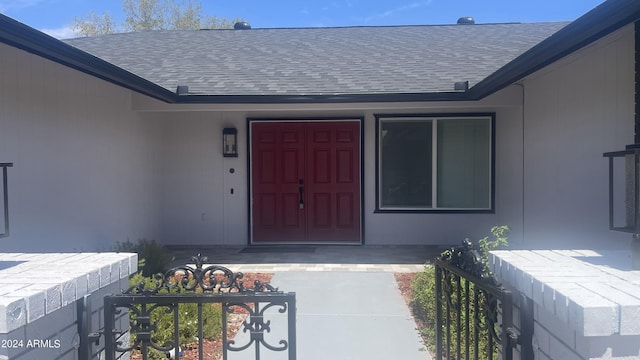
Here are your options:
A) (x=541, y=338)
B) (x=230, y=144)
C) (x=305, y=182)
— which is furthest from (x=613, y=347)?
(x=230, y=144)

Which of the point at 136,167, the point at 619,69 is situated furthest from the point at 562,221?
the point at 136,167

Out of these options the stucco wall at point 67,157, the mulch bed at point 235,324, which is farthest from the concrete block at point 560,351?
the stucco wall at point 67,157

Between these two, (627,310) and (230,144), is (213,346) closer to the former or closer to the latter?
(627,310)

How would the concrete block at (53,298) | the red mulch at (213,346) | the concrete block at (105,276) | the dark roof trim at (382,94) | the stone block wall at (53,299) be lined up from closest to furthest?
the stone block wall at (53,299) < the concrete block at (53,298) < the concrete block at (105,276) < the dark roof trim at (382,94) < the red mulch at (213,346)

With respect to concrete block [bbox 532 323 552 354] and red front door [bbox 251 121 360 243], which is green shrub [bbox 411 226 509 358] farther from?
red front door [bbox 251 121 360 243]

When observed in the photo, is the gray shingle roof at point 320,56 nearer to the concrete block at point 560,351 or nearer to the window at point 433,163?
the window at point 433,163

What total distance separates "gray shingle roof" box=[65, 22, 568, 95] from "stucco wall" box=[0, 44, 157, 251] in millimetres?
1279

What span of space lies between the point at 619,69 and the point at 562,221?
210 cm

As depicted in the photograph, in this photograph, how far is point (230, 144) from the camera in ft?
29.4

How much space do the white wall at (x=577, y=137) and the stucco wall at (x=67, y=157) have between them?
6087 mm

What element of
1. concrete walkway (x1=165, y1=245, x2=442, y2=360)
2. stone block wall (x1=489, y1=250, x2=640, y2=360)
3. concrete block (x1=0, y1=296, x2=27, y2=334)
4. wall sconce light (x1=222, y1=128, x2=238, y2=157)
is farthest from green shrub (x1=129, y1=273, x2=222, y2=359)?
wall sconce light (x1=222, y1=128, x2=238, y2=157)

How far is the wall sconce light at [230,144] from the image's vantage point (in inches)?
352

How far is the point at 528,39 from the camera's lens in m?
9.97

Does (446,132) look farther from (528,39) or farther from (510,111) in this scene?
(528,39)
